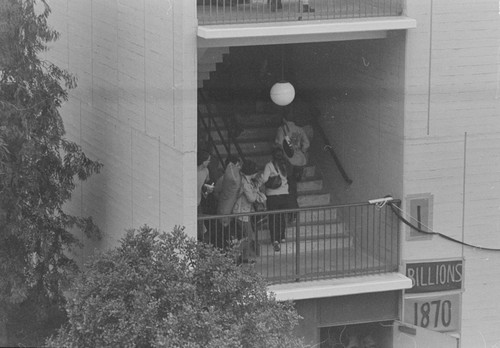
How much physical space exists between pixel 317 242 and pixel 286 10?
3.05 meters

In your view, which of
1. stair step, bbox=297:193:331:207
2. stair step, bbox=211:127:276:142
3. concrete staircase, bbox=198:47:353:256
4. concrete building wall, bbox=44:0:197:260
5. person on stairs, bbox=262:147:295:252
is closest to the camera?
concrete building wall, bbox=44:0:197:260

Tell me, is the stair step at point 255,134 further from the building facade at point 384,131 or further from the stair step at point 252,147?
the building facade at point 384,131

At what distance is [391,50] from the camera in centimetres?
1856

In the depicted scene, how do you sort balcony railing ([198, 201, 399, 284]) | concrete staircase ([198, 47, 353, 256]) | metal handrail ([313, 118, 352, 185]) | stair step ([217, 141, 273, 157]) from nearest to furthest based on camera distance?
1. balcony railing ([198, 201, 399, 284])
2. concrete staircase ([198, 47, 353, 256])
3. metal handrail ([313, 118, 352, 185])
4. stair step ([217, 141, 273, 157])

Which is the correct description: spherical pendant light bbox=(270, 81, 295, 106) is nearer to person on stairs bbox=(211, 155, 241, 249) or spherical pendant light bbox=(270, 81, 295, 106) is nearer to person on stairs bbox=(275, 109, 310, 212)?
person on stairs bbox=(211, 155, 241, 249)

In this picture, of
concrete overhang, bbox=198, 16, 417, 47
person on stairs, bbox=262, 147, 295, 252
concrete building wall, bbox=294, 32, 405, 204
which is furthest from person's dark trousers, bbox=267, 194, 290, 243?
concrete overhang, bbox=198, 16, 417, 47

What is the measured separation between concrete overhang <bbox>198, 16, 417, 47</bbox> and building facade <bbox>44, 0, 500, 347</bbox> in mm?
17

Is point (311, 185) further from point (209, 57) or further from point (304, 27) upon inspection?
point (304, 27)

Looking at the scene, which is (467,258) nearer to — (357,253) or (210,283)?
(357,253)

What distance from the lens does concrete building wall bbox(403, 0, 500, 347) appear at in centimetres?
1827

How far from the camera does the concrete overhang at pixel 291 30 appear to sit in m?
17.3

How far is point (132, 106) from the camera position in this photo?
19.2 m

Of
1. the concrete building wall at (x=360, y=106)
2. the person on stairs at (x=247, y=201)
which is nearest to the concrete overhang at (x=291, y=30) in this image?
the concrete building wall at (x=360, y=106)

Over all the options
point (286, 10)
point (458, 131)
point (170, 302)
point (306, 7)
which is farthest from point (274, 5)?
point (170, 302)
